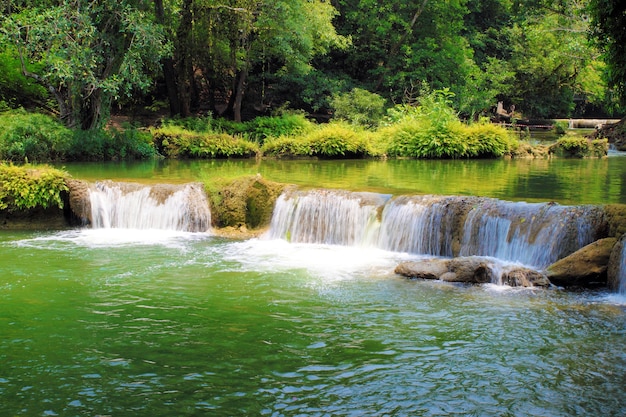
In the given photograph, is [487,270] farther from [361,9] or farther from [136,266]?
[361,9]

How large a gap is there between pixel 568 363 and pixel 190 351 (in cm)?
431

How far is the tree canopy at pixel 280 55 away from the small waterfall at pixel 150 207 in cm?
754

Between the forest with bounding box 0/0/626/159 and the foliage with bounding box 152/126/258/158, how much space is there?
2.45 m

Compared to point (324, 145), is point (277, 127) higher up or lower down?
higher up

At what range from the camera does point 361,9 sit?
40.3 metres

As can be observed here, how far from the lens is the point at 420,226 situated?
45.4 ft

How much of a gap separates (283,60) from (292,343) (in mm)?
28337

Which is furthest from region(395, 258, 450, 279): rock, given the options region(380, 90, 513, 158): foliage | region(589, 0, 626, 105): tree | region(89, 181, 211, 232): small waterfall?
region(380, 90, 513, 158): foliage

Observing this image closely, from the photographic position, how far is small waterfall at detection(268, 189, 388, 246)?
14.7 meters

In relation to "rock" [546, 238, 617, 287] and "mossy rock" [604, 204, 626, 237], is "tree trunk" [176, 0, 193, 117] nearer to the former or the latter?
"mossy rock" [604, 204, 626, 237]

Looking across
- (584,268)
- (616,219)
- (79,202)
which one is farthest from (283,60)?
(584,268)

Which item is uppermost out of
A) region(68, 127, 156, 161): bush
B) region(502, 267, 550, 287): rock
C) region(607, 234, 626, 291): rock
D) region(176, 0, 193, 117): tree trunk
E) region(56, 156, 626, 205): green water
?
region(176, 0, 193, 117): tree trunk

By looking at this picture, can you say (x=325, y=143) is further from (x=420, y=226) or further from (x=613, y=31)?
(x=613, y=31)

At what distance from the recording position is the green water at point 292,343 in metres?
6.55
